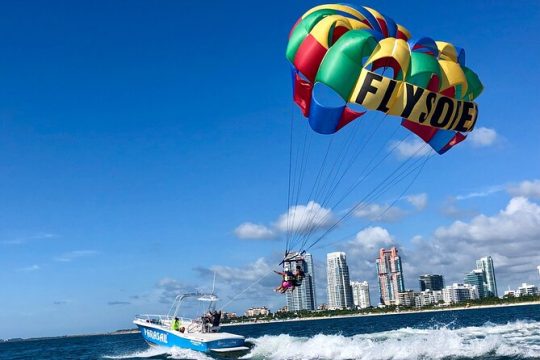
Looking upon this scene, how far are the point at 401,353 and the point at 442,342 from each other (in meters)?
1.86

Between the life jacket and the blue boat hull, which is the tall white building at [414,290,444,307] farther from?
the life jacket

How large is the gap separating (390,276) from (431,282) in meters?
15.7

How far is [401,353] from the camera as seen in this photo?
20875mm

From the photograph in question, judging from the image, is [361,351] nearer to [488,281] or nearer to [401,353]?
[401,353]

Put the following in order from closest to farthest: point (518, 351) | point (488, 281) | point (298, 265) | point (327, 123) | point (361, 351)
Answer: point (327, 123) → point (298, 265) → point (518, 351) → point (361, 351) → point (488, 281)

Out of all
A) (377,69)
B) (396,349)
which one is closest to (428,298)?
(396,349)

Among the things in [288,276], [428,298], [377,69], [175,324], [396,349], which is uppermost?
[377,69]

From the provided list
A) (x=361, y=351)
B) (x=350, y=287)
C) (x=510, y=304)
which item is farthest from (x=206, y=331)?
(x=350, y=287)

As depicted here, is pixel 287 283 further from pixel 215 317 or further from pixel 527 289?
pixel 527 289

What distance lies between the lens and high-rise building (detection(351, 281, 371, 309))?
176m

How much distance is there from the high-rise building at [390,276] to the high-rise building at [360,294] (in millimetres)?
7139

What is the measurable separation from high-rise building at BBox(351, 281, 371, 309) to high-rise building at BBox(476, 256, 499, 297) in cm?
3773

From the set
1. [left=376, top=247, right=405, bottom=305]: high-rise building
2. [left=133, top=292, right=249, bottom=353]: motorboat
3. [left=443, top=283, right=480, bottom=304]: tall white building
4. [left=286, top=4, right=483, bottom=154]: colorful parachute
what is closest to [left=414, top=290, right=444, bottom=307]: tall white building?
[left=443, top=283, right=480, bottom=304]: tall white building

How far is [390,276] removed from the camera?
171 m
